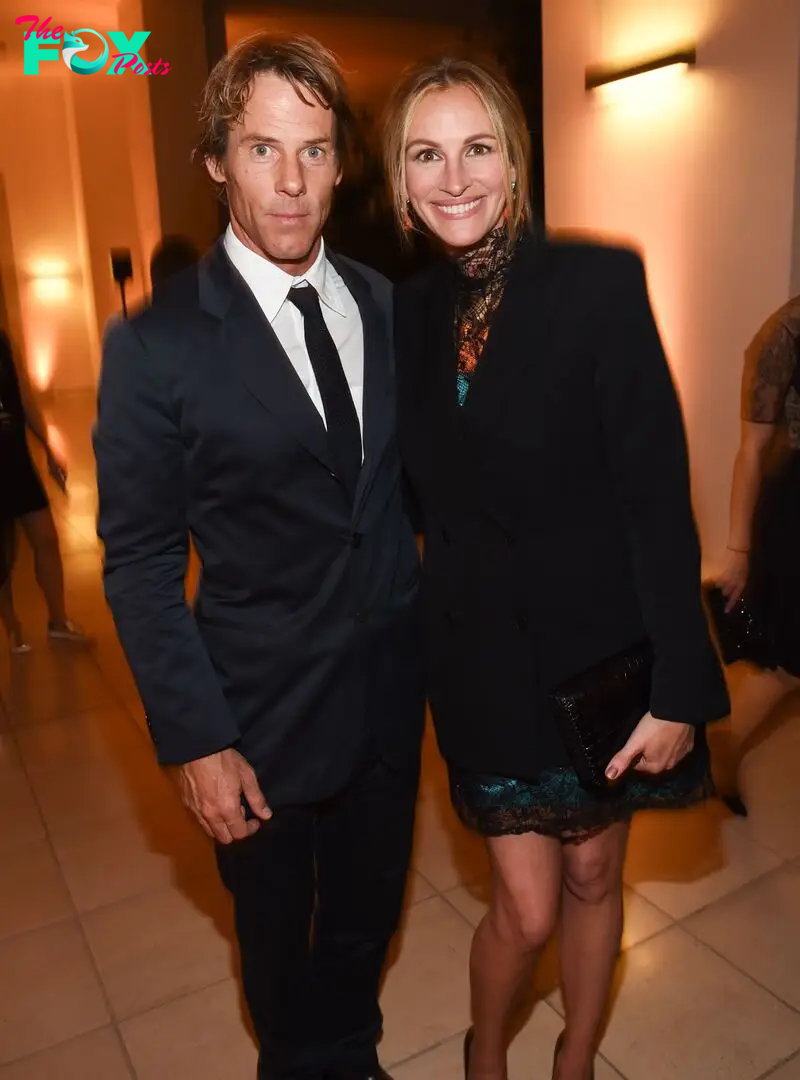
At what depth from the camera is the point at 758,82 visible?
160 inches

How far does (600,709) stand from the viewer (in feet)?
4.85

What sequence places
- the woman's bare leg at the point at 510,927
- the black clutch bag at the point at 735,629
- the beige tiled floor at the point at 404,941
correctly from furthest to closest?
the black clutch bag at the point at 735,629, the beige tiled floor at the point at 404,941, the woman's bare leg at the point at 510,927

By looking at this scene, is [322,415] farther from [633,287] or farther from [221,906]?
[221,906]

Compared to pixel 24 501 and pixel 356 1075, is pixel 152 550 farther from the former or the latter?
pixel 24 501

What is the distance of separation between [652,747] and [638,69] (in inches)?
156

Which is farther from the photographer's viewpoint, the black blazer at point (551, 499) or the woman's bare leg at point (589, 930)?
the woman's bare leg at point (589, 930)

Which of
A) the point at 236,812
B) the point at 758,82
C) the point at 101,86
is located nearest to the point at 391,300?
the point at 236,812

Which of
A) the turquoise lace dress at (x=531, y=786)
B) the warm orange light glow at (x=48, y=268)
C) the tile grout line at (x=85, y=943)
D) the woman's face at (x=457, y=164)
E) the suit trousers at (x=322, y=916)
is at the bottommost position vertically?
the tile grout line at (x=85, y=943)

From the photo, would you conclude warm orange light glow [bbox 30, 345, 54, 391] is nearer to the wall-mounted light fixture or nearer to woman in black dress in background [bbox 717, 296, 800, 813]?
the wall-mounted light fixture

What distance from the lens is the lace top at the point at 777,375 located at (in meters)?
2.38

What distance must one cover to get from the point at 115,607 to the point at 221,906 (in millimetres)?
1431

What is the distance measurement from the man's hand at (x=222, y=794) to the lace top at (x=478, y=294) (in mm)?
707

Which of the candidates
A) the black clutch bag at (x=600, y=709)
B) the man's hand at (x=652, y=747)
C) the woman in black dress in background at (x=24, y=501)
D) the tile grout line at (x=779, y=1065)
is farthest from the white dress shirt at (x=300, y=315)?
the woman in black dress in background at (x=24, y=501)

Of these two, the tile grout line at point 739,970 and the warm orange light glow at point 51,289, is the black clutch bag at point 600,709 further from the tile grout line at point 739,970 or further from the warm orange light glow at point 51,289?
the warm orange light glow at point 51,289
